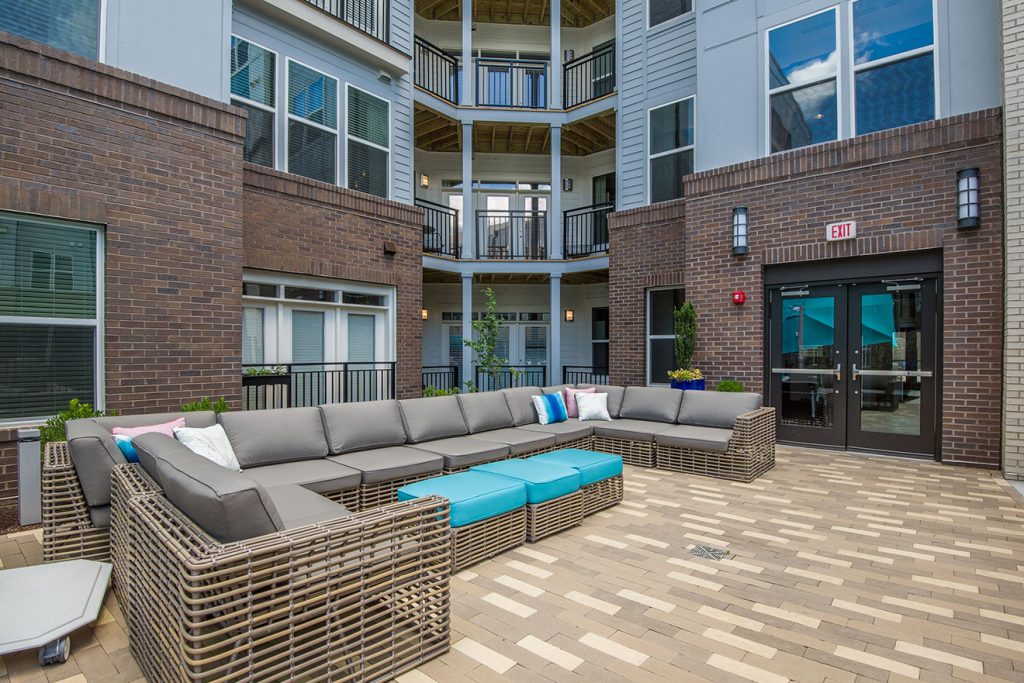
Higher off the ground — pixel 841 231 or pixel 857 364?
pixel 841 231

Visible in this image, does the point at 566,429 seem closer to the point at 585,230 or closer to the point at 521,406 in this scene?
the point at 521,406

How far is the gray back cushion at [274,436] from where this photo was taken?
3.93 m

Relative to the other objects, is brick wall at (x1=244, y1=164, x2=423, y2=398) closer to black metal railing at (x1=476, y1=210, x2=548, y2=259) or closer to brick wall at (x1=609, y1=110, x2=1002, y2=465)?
black metal railing at (x1=476, y1=210, x2=548, y2=259)

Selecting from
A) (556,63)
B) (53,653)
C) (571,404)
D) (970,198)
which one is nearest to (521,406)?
(571,404)

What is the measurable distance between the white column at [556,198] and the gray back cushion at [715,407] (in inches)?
215

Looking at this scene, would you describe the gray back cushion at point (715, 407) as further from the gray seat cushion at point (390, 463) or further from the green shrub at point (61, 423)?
the green shrub at point (61, 423)

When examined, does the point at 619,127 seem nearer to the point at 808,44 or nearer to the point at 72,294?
the point at 808,44

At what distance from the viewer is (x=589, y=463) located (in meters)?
4.20

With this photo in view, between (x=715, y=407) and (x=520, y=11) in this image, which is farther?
(x=520, y=11)

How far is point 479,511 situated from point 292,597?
1.52 metres

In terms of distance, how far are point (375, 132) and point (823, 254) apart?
6.61 m

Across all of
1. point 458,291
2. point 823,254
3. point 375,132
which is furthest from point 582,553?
point 458,291

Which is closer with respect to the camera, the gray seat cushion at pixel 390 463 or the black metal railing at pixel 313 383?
the gray seat cushion at pixel 390 463

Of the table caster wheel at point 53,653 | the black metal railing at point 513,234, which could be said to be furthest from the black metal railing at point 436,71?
the table caster wheel at point 53,653
